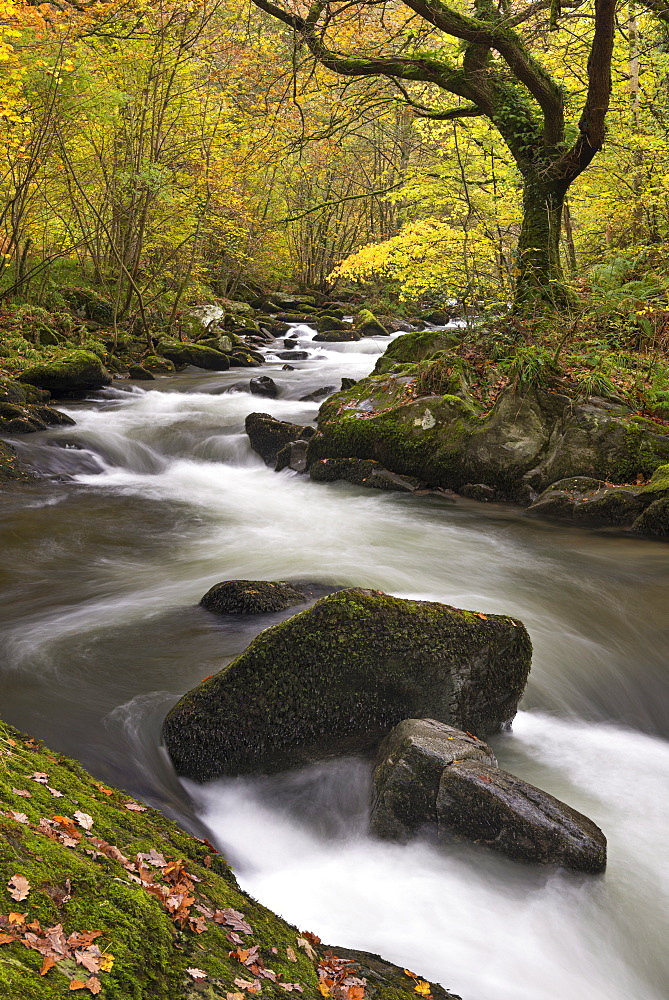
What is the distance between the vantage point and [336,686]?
162 inches

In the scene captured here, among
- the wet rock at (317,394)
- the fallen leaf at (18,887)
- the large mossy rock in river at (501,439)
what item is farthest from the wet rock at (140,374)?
the fallen leaf at (18,887)

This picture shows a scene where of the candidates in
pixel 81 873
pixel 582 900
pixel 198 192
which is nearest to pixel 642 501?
pixel 582 900

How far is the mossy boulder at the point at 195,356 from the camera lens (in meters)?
18.2

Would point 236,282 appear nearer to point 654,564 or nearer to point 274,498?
point 274,498

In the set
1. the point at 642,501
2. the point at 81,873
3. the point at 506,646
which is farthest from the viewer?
the point at 642,501

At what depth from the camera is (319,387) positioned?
15773 mm

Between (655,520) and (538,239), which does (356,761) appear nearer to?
(655,520)

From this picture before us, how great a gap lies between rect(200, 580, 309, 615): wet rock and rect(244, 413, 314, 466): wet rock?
19.4ft

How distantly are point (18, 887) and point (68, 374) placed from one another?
13.0 metres

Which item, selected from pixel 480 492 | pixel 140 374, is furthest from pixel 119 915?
pixel 140 374

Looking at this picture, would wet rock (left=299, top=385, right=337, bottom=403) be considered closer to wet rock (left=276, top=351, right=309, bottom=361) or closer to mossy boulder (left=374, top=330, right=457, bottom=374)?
mossy boulder (left=374, top=330, right=457, bottom=374)

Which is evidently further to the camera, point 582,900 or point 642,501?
point 642,501

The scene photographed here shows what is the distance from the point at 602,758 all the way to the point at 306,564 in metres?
3.47

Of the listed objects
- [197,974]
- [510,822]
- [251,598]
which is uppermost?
[197,974]
